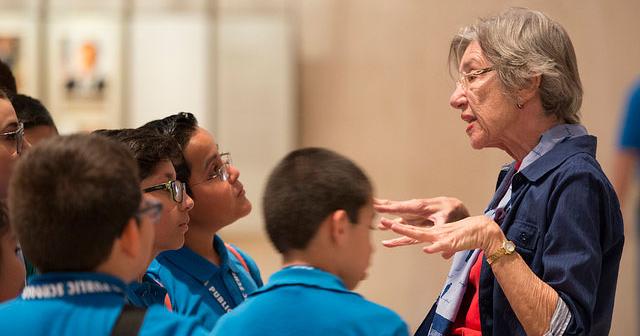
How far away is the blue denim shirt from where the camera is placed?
2.68 metres

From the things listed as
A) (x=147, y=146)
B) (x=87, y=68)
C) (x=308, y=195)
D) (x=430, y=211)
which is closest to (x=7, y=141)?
(x=147, y=146)

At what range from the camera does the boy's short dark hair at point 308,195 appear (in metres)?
2.09

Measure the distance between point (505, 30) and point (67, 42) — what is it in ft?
14.7

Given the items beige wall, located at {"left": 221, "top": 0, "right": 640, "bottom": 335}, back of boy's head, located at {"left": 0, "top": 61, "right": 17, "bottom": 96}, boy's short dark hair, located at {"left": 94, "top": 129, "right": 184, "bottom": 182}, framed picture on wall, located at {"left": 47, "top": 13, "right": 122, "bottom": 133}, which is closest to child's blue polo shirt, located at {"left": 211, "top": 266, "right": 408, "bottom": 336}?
boy's short dark hair, located at {"left": 94, "top": 129, "right": 184, "bottom": 182}

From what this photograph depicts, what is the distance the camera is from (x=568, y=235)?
2.69 metres

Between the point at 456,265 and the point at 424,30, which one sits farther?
the point at 424,30

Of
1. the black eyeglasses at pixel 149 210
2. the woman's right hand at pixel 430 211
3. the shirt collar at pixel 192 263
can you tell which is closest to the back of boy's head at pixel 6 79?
the shirt collar at pixel 192 263

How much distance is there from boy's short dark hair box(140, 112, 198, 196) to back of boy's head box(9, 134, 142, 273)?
113 cm

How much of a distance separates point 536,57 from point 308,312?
52.0 inches

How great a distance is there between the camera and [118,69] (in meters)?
6.79

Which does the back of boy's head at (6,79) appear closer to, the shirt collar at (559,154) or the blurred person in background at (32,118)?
the blurred person in background at (32,118)

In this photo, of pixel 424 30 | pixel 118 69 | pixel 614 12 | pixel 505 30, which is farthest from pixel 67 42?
pixel 505 30

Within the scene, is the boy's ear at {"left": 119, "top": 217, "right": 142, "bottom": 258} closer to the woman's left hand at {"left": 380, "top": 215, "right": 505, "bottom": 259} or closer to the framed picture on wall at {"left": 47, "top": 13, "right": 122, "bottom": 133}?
the woman's left hand at {"left": 380, "top": 215, "right": 505, "bottom": 259}

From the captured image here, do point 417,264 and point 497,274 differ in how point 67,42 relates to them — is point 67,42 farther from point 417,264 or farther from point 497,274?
point 497,274
